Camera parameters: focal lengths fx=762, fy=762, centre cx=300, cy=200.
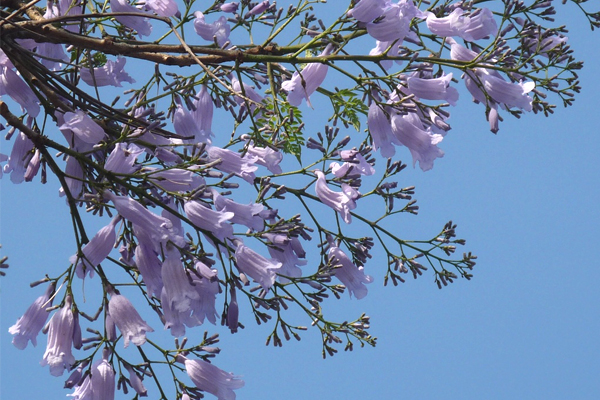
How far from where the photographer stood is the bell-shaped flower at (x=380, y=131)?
217 cm

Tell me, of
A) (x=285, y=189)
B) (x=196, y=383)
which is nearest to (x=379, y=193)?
(x=285, y=189)

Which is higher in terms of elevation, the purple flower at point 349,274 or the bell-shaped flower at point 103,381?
the purple flower at point 349,274

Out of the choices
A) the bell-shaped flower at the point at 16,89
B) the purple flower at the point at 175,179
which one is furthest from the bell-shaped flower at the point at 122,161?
the bell-shaped flower at the point at 16,89

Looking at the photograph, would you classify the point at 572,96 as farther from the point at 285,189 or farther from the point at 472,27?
the point at 285,189

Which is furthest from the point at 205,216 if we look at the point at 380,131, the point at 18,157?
the point at 18,157

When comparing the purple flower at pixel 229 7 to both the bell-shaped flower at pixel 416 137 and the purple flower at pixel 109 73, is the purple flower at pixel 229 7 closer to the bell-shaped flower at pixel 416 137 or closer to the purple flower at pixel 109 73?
the purple flower at pixel 109 73

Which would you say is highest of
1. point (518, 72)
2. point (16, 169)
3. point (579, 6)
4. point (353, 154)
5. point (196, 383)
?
point (579, 6)

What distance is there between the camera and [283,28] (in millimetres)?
2113

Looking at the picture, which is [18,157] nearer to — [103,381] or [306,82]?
[103,381]

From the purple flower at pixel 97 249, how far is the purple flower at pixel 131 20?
26.7 inches

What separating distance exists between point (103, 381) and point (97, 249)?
0.36 metres

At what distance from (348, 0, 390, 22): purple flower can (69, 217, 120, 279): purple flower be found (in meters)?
0.83

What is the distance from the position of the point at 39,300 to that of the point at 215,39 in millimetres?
888

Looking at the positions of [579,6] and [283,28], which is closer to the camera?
[283,28]
